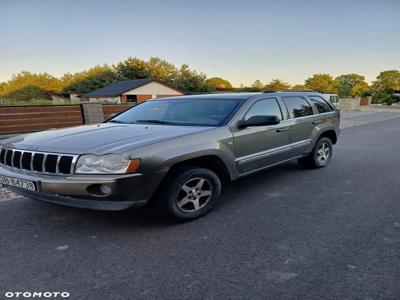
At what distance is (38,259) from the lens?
2.62 metres

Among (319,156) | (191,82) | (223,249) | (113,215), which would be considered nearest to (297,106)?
(319,156)

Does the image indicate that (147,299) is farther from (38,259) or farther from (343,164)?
(343,164)

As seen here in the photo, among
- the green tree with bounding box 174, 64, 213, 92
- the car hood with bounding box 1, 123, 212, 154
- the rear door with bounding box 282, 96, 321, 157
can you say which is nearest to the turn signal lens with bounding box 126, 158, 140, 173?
the car hood with bounding box 1, 123, 212, 154

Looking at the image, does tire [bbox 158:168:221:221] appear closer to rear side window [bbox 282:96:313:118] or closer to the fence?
rear side window [bbox 282:96:313:118]

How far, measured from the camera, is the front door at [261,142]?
3.88 meters

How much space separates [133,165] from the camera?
110 inches

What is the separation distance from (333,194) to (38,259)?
12.5 ft

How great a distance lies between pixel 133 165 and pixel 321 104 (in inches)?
173

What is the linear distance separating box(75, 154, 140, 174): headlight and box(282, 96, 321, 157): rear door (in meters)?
3.00

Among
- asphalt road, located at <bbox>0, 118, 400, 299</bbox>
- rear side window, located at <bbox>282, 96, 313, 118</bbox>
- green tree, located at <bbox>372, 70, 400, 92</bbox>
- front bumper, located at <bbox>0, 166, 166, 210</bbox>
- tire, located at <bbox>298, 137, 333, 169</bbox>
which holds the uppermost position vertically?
green tree, located at <bbox>372, 70, 400, 92</bbox>

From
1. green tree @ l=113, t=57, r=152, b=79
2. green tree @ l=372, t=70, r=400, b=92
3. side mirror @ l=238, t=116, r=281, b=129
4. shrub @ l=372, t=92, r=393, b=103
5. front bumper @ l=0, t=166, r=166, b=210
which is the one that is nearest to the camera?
front bumper @ l=0, t=166, r=166, b=210

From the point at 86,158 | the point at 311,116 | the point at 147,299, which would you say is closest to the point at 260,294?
the point at 147,299

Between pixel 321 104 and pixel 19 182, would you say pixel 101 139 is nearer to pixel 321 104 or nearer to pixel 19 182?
pixel 19 182

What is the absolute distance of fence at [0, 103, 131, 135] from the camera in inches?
455
